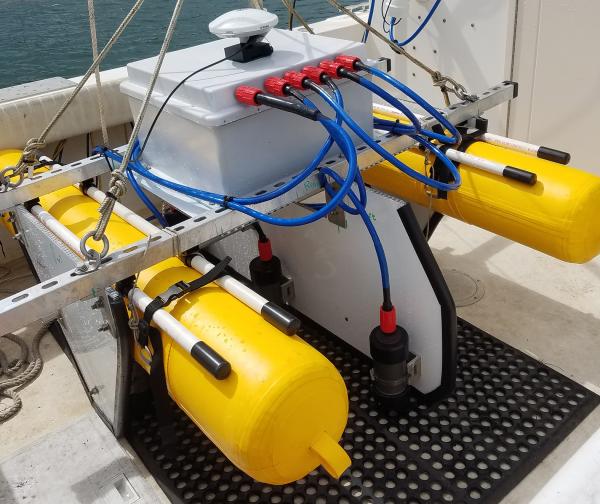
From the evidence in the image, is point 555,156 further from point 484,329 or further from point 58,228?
point 58,228

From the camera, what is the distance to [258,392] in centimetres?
111

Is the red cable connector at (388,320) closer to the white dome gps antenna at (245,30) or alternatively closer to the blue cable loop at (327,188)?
the blue cable loop at (327,188)

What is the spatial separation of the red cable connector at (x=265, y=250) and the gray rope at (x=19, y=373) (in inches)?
36.5

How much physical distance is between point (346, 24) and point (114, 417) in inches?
104

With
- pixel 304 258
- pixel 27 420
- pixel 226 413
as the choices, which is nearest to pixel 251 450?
pixel 226 413

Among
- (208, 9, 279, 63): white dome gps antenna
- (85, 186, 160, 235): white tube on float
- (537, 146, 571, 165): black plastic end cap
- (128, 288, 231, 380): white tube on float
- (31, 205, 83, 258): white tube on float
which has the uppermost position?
(208, 9, 279, 63): white dome gps antenna

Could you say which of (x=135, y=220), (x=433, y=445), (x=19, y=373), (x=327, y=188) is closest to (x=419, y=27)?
(x=327, y=188)

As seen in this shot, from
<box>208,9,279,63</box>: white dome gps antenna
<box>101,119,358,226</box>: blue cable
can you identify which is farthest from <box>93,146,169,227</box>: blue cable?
<box>208,9,279,63</box>: white dome gps antenna

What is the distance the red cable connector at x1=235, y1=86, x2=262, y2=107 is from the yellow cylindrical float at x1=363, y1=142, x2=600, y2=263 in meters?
0.71

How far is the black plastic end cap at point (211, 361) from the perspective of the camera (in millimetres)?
1118

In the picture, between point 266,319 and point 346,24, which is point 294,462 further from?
point 346,24

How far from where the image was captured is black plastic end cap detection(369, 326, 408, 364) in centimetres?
161

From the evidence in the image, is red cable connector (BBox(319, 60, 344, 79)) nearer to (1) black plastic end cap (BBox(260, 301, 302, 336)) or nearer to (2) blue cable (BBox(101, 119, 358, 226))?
(2) blue cable (BBox(101, 119, 358, 226))

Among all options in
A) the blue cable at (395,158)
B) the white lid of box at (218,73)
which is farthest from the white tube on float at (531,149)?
the white lid of box at (218,73)
